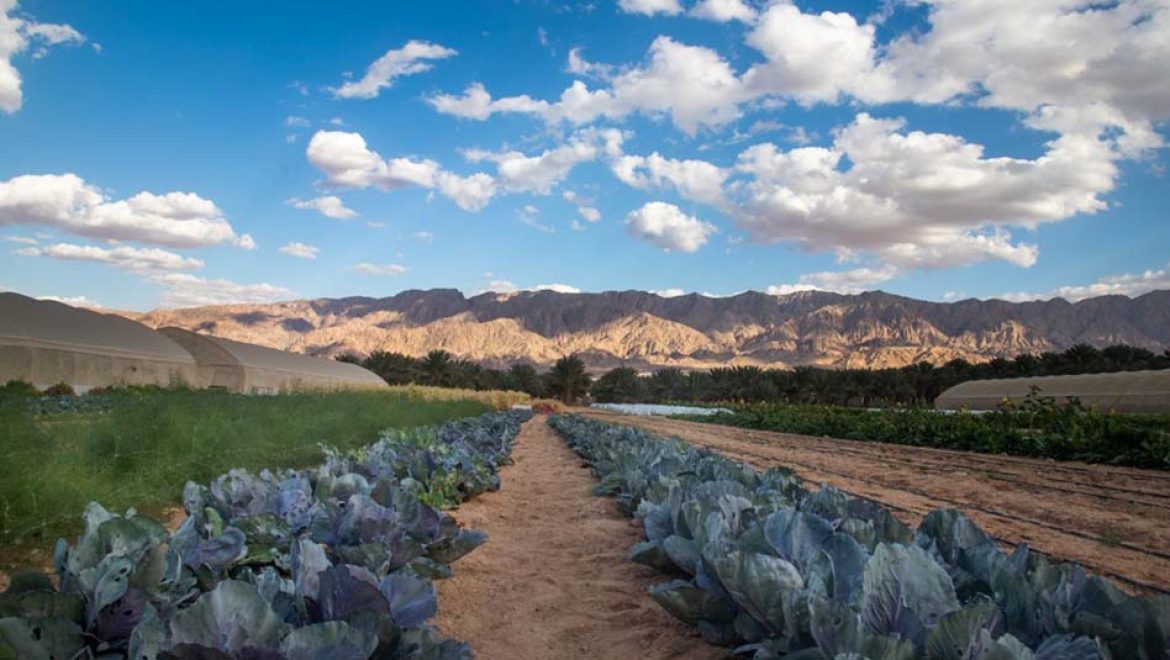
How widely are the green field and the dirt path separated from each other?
239cm

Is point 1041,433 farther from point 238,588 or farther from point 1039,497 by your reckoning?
point 238,588

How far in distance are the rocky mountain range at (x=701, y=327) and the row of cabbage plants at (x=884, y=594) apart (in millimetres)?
125099

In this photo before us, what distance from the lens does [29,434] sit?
528 centimetres

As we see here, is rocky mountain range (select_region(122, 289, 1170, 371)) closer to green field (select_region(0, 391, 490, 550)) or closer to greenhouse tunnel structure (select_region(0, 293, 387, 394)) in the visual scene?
greenhouse tunnel structure (select_region(0, 293, 387, 394))

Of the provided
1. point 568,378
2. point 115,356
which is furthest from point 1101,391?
point 568,378

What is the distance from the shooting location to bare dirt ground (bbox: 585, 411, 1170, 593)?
5.31m

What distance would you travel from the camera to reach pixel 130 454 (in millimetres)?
6164

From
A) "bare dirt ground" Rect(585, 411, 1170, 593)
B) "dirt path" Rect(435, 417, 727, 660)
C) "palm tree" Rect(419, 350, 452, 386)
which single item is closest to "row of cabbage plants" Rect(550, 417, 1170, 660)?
"dirt path" Rect(435, 417, 727, 660)

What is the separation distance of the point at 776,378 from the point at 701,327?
332ft

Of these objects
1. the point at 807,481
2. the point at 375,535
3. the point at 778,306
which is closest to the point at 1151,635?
the point at 375,535

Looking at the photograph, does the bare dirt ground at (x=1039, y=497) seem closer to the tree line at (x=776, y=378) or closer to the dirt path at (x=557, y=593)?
the dirt path at (x=557, y=593)

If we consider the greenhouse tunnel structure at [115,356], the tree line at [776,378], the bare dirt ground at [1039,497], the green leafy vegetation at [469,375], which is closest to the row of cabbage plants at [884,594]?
the bare dirt ground at [1039,497]

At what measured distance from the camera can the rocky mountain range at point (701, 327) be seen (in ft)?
449

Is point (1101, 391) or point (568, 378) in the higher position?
point (1101, 391)
